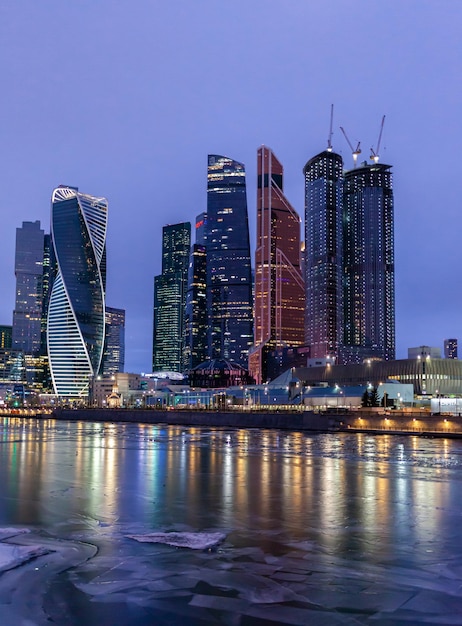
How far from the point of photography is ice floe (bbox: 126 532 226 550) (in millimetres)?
21594

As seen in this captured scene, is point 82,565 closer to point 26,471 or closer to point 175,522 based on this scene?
point 175,522

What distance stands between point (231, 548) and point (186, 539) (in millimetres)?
2060

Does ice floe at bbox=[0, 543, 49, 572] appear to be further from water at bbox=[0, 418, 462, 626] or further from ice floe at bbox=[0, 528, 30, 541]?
ice floe at bbox=[0, 528, 30, 541]

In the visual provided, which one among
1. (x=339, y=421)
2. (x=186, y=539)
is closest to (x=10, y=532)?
(x=186, y=539)

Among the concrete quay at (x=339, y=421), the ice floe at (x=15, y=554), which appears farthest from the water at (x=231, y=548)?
the concrete quay at (x=339, y=421)

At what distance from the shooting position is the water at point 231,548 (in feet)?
48.7

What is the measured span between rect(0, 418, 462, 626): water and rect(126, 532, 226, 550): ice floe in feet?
0.33

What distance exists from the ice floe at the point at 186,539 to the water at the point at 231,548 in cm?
10

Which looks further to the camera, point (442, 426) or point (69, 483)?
point (442, 426)

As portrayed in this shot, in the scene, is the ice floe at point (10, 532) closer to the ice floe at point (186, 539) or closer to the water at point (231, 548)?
the water at point (231, 548)

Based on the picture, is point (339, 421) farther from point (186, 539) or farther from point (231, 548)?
point (231, 548)

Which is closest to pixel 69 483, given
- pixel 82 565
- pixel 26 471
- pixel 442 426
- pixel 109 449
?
pixel 26 471

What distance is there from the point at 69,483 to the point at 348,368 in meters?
158

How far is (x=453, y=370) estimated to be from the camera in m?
174
